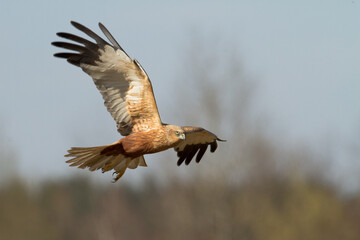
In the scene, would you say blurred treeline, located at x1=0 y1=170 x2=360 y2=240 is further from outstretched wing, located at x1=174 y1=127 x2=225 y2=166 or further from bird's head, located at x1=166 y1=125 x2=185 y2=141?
bird's head, located at x1=166 y1=125 x2=185 y2=141

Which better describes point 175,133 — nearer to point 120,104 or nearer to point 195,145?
point 120,104

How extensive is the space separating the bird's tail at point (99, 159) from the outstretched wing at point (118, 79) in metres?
0.41

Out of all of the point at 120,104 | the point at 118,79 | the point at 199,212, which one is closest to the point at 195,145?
the point at 120,104

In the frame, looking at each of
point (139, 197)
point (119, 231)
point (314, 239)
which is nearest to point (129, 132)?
point (314, 239)

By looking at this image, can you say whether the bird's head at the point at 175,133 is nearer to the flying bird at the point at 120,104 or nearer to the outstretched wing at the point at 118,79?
the flying bird at the point at 120,104

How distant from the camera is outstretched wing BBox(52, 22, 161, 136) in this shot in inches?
385

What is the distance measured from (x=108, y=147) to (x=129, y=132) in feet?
1.72

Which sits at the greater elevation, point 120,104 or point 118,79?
point 118,79

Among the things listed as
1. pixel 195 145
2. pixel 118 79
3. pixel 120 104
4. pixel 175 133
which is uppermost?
pixel 118 79

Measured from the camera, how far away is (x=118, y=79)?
1008cm

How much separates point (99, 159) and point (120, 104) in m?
0.85

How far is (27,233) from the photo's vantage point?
32.9 m

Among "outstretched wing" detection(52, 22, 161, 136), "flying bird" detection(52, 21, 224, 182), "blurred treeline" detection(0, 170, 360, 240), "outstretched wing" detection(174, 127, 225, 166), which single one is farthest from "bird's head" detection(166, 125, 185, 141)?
"blurred treeline" detection(0, 170, 360, 240)

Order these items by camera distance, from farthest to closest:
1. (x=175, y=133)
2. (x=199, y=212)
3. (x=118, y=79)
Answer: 1. (x=199, y=212)
2. (x=118, y=79)
3. (x=175, y=133)
